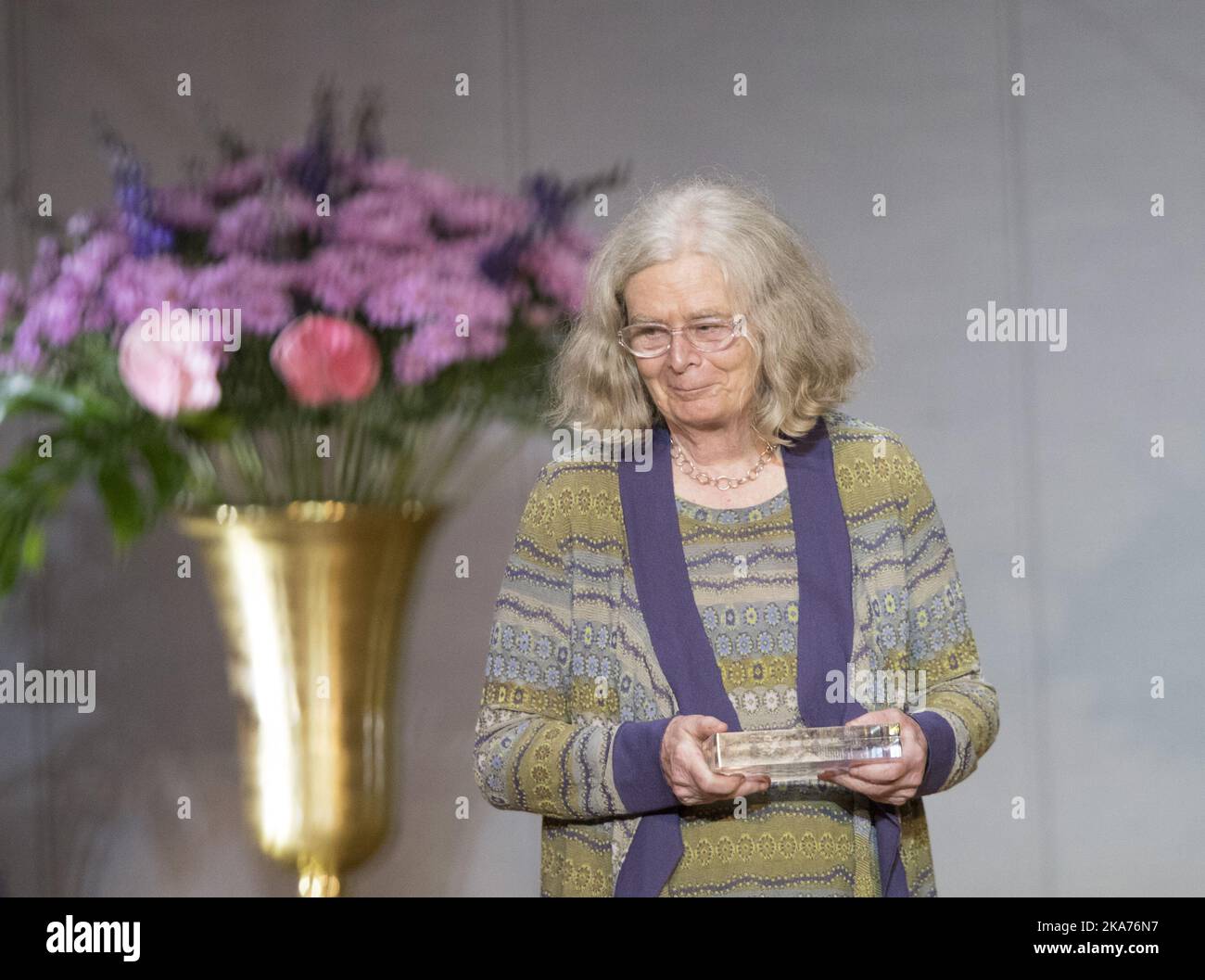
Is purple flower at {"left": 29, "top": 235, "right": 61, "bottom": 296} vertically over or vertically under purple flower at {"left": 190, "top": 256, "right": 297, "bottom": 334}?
over

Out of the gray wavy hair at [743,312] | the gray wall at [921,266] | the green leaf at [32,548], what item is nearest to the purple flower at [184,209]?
the gray wall at [921,266]

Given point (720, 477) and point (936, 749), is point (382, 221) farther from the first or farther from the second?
point (936, 749)

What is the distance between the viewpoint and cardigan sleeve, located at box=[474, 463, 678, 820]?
154 centimetres

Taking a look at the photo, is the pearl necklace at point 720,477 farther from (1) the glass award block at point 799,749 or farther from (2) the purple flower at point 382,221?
(2) the purple flower at point 382,221

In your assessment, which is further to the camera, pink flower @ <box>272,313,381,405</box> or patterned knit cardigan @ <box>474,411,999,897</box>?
pink flower @ <box>272,313,381,405</box>

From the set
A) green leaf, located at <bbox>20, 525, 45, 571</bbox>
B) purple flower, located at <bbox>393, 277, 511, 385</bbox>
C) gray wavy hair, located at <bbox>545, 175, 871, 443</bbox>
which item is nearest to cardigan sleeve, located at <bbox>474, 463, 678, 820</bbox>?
gray wavy hair, located at <bbox>545, 175, 871, 443</bbox>

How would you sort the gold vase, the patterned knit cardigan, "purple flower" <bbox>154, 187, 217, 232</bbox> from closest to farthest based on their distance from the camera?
the patterned knit cardigan < the gold vase < "purple flower" <bbox>154, 187, 217, 232</bbox>

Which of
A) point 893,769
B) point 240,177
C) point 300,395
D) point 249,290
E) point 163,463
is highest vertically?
point 240,177

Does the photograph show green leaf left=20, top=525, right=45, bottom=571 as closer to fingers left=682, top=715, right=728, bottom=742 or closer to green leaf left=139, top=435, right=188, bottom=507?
green leaf left=139, top=435, right=188, bottom=507

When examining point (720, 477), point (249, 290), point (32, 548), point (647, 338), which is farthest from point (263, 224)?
point (720, 477)

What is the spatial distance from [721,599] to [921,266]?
1.02 meters

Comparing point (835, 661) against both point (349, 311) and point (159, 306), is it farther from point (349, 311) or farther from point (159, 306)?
point (159, 306)

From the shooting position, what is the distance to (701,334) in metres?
1.60
